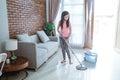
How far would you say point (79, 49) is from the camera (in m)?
5.43

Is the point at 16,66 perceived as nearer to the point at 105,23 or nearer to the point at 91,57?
the point at 91,57

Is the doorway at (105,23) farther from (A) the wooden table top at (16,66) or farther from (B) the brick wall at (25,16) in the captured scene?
(A) the wooden table top at (16,66)

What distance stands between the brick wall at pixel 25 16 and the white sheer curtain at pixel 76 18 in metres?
0.87

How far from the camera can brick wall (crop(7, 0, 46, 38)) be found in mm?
3543

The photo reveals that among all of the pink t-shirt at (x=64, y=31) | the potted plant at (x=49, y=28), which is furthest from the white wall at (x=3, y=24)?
the potted plant at (x=49, y=28)

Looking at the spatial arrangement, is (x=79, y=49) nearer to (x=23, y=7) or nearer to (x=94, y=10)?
(x=94, y=10)

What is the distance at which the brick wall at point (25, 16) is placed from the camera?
11.6 feet

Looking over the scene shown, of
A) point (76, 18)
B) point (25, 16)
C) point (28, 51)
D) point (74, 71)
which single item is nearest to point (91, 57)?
point (74, 71)

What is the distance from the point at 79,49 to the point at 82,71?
2.14 m

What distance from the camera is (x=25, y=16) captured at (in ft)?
13.7

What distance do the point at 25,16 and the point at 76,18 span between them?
6.82 feet

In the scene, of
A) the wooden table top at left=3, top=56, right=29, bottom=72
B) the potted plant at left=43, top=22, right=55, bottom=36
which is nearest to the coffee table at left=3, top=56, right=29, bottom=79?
the wooden table top at left=3, top=56, right=29, bottom=72

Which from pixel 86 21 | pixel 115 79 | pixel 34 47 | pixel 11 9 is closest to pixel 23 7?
pixel 11 9

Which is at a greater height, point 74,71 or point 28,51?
point 28,51
